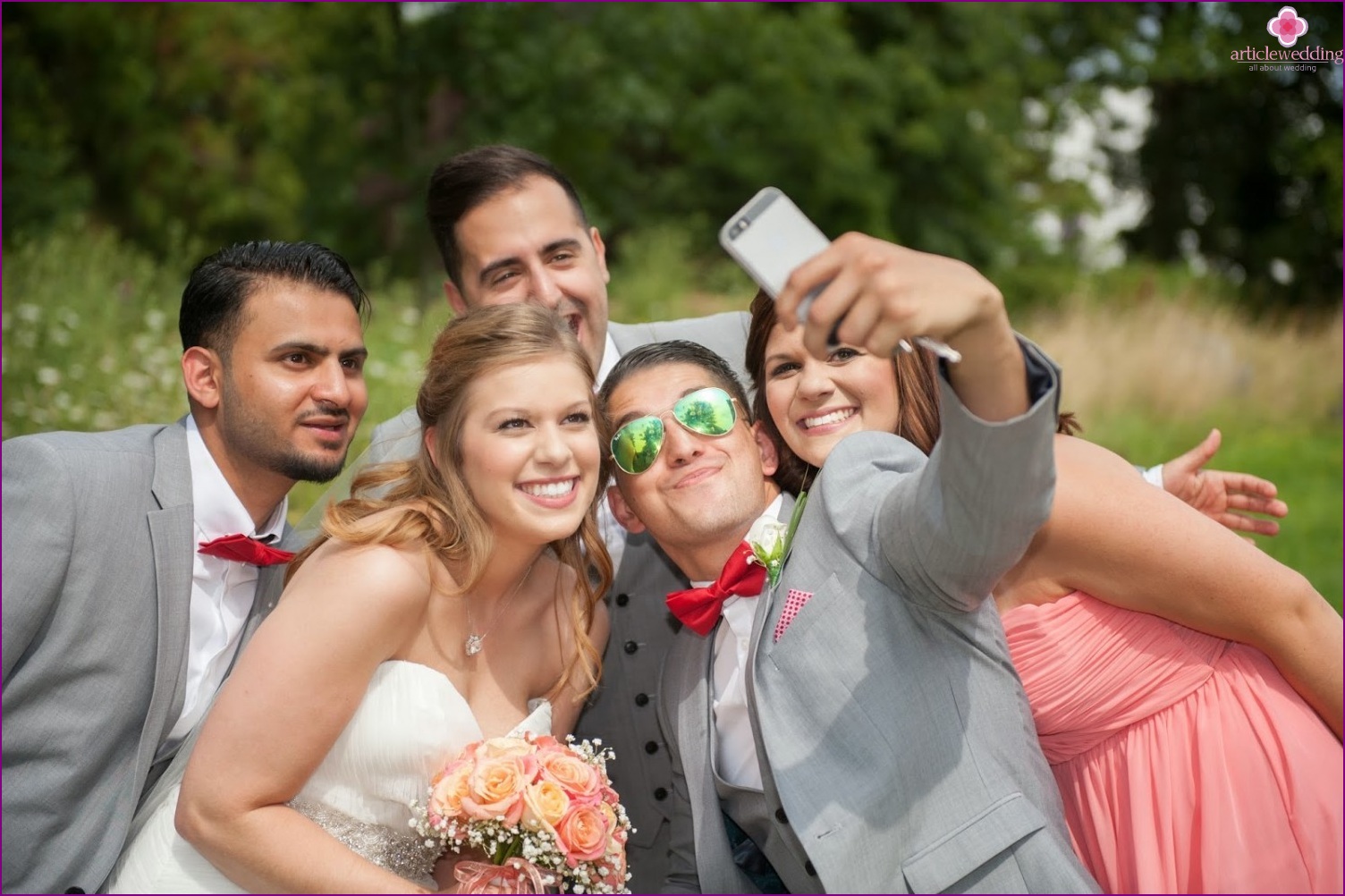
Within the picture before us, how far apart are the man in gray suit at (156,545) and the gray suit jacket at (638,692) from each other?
42cm

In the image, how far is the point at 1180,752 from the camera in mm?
3350

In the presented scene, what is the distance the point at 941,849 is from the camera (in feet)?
10.1

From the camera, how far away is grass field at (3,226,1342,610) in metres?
8.64

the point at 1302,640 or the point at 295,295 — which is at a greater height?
the point at 295,295

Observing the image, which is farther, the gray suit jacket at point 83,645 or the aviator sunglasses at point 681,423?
the aviator sunglasses at point 681,423

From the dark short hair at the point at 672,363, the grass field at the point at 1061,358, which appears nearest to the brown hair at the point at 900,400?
the dark short hair at the point at 672,363

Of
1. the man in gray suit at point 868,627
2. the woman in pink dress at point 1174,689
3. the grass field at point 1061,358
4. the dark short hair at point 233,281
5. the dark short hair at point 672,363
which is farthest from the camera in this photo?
the grass field at point 1061,358

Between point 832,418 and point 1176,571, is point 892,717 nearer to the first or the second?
point 1176,571

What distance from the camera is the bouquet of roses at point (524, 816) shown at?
3344 millimetres

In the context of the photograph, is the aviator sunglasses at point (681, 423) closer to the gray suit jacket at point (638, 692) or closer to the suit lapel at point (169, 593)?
the gray suit jacket at point (638, 692)

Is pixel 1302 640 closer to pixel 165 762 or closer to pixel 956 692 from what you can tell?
pixel 956 692

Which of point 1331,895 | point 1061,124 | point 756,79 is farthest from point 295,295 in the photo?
point 1061,124

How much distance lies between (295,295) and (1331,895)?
356cm

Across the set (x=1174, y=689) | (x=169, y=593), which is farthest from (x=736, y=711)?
(x=169, y=593)
